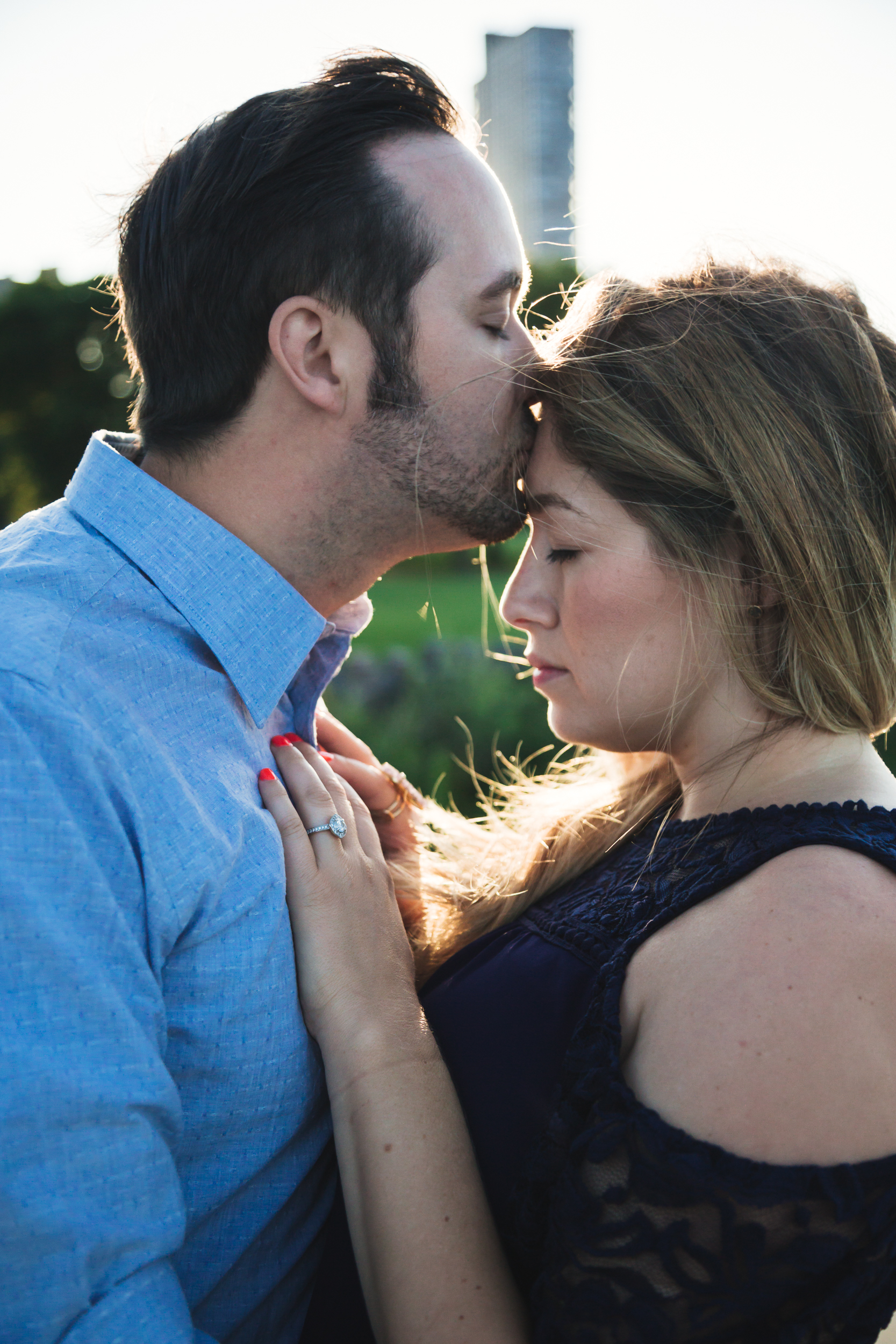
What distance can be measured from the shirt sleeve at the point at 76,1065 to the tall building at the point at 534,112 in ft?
8.16

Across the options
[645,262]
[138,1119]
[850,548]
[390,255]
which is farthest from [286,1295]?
[645,262]

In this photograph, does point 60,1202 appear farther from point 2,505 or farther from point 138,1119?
point 2,505

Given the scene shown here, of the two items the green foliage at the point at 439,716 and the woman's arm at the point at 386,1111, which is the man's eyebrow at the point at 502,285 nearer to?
the woman's arm at the point at 386,1111

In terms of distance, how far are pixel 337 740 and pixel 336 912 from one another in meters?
0.88

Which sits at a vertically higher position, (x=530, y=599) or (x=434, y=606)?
(x=530, y=599)

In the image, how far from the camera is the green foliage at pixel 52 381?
13062 mm

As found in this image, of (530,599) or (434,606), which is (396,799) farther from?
(434,606)

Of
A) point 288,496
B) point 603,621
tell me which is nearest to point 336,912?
point 603,621

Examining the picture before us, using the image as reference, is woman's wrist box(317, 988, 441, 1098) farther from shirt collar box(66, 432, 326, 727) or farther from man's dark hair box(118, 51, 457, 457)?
man's dark hair box(118, 51, 457, 457)

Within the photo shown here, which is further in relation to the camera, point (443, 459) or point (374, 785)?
point (374, 785)

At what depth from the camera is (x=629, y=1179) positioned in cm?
124

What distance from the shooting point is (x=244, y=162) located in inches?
73.4

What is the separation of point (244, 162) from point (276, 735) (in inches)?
47.3

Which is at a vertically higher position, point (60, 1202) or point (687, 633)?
→ point (687, 633)
